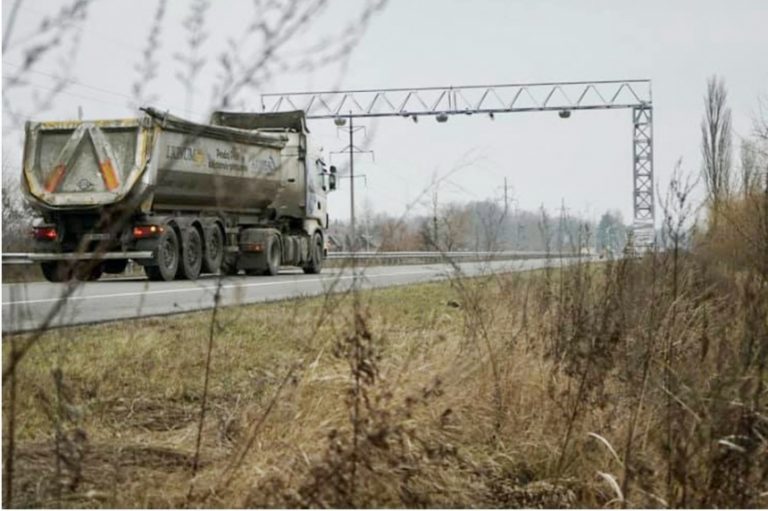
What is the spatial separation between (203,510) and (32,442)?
3.26 ft

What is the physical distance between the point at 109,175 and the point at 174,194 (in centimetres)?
266

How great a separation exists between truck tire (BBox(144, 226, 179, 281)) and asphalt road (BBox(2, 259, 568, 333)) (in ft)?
1.86

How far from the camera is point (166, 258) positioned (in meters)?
15.9

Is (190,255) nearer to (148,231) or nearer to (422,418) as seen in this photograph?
(148,231)

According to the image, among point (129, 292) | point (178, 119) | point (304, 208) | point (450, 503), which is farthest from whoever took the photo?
point (304, 208)

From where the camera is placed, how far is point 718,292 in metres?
7.14

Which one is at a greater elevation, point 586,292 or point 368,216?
point 368,216

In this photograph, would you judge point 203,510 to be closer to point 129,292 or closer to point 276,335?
point 276,335

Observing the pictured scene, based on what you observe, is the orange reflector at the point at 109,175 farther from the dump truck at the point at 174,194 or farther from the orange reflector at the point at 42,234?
the orange reflector at the point at 42,234

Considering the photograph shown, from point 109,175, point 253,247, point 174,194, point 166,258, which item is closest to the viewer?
point 109,175

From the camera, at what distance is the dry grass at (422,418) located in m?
3.15

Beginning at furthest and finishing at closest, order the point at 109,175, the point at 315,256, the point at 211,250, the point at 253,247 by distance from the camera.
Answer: the point at 315,256, the point at 253,247, the point at 211,250, the point at 109,175

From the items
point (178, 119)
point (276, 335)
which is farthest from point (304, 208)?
point (178, 119)

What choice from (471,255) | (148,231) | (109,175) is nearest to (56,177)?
(148,231)
